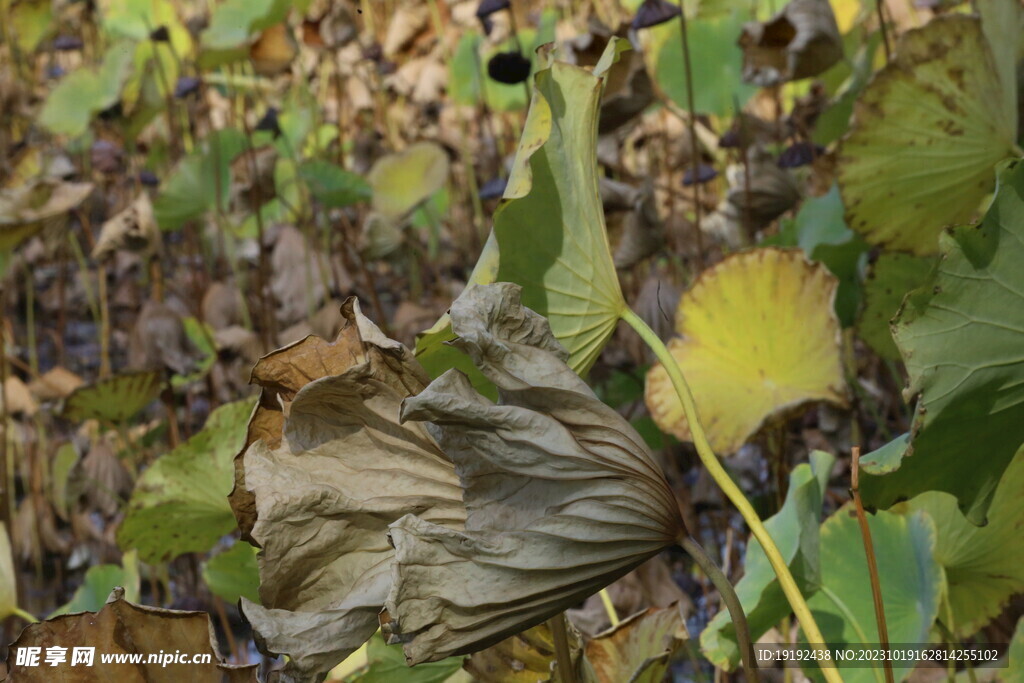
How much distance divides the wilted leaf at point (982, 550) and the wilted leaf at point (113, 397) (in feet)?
3.24

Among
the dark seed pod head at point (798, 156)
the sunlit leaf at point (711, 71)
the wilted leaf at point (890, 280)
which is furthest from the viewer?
the sunlit leaf at point (711, 71)

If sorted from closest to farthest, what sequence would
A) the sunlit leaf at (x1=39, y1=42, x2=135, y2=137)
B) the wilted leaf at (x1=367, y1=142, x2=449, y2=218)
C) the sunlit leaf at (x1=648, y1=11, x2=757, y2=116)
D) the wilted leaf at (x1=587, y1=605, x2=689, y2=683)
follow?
the wilted leaf at (x1=587, y1=605, x2=689, y2=683)
the sunlit leaf at (x1=648, y1=11, x2=757, y2=116)
the wilted leaf at (x1=367, y1=142, x2=449, y2=218)
the sunlit leaf at (x1=39, y1=42, x2=135, y2=137)

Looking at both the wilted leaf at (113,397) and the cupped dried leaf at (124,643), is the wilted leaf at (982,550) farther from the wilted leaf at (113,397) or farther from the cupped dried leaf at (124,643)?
the wilted leaf at (113,397)

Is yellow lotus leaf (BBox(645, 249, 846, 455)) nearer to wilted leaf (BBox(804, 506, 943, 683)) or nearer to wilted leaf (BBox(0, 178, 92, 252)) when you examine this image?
wilted leaf (BBox(804, 506, 943, 683))

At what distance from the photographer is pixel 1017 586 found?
73 cm

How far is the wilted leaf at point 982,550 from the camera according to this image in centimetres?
68

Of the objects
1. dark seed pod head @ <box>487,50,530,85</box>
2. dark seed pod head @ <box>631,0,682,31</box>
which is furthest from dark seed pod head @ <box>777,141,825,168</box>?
dark seed pod head @ <box>487,50,530,85</box>

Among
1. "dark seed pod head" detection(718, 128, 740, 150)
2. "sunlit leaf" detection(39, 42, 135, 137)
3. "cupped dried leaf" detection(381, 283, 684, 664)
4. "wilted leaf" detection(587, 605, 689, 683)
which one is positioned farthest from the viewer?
"sunlit leaf" detection(39, 42, 135, 137)

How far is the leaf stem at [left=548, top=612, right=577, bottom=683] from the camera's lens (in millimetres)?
453

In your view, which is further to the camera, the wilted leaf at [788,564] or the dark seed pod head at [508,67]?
the dark seed pod head at [508,67]

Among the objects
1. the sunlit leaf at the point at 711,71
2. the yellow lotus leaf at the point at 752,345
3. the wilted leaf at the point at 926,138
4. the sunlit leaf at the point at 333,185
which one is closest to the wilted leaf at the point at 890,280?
the wilted leaf at the point at 926,138

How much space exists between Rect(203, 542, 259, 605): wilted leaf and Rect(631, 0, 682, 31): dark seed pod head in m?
0.78

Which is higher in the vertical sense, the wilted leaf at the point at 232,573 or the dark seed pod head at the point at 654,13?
the dark seed pod head at the point at 654,13

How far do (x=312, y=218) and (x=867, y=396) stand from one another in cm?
133
